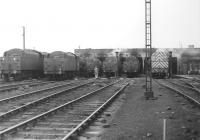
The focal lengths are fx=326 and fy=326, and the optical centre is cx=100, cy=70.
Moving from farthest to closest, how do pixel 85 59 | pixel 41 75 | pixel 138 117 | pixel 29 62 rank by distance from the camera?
pixel 85 59 < pixel 41 75 < pixel 29 62 < pixel 138 117

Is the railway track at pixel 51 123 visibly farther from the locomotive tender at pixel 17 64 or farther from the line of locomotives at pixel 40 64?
the line of locomotives at pixel 40 64

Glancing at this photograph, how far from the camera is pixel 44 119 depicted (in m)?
9.32

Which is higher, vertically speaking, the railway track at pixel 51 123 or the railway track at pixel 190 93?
the railway track at pixel 190 93

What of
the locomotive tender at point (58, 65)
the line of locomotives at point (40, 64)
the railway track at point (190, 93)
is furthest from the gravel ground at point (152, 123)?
the locomotive tender at point (58, 65)

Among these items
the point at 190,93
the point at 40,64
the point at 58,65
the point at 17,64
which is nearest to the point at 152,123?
the point at 190,93

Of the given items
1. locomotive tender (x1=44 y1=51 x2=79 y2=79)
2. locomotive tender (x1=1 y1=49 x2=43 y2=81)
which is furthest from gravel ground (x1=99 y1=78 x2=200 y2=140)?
locomotive tender (x1=44 y1=51 x2=79 y2=79)

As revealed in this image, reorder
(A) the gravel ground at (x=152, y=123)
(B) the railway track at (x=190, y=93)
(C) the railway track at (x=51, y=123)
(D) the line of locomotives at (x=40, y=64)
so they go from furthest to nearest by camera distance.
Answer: (D) the line of locomotives at (x=40, y=64), (B) the railway track at (x=190, y=93), (A) the gravel ground at (x=152, y=123), (C) the railway track at (x=51, y=123)

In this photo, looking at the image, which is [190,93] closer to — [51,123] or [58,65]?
[51,123]

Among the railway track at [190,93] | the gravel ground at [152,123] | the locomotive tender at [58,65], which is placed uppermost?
the locomotive tender at [58,65]

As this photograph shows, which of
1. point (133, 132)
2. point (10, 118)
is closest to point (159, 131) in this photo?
point (133, 132)

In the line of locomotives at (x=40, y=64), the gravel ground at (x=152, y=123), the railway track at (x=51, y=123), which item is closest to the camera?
the railway track at (x=51, y=123)

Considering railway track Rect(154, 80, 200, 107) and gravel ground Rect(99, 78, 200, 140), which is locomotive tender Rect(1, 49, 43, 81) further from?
gravel ground Rect(99, 78, 200, 140)

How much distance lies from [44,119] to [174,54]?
232ft

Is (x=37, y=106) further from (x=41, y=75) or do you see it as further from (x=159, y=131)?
(x=41, y=75)
